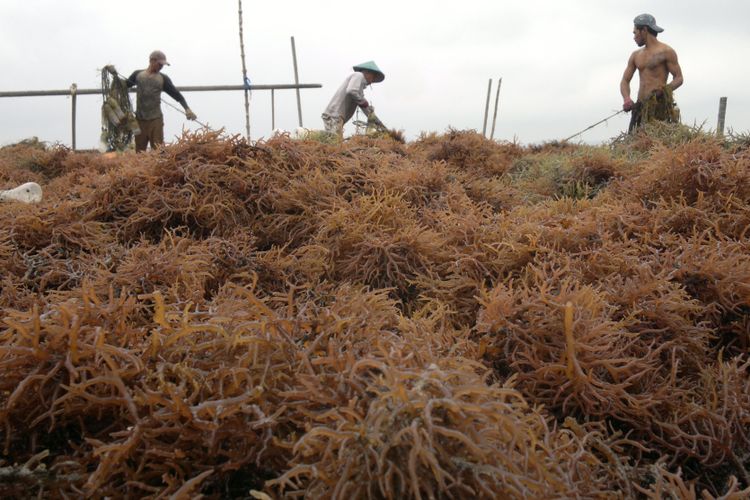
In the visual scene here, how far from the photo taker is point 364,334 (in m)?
1.08

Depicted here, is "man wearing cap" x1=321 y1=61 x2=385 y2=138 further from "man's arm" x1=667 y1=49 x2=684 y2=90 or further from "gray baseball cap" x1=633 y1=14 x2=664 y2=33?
"man's arm" x1=667 y1=49 x2=684 y2=90

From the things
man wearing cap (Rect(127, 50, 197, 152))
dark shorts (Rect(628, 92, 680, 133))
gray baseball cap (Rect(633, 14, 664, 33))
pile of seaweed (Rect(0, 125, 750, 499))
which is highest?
gray baseball cap (Rect(633, 14, 664, 33))

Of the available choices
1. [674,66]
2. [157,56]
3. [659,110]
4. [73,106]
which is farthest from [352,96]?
[73,106]

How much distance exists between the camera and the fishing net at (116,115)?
6039 millimetres

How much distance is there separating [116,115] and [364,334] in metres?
5.96

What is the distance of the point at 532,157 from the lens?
14.5 feet

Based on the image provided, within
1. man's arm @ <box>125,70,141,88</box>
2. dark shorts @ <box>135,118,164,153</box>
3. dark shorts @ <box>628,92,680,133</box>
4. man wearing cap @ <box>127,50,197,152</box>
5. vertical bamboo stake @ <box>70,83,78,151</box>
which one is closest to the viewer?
dark shorts @ <box>628,92,680,133</box>

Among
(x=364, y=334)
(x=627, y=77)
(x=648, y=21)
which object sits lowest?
(x=364, y=334)

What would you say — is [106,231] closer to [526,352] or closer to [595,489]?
[526,352]

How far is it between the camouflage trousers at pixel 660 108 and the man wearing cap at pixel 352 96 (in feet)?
8.81

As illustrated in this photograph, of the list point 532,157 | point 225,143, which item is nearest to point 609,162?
point 532,157

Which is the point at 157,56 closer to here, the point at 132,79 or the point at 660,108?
the point at 132,79

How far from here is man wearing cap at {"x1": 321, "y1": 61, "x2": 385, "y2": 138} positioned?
217 inches

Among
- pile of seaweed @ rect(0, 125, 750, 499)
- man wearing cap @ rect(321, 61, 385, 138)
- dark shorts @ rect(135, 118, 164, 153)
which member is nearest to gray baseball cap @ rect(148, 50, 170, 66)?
dark shorts @ rect(135, 118, 164, 153)
